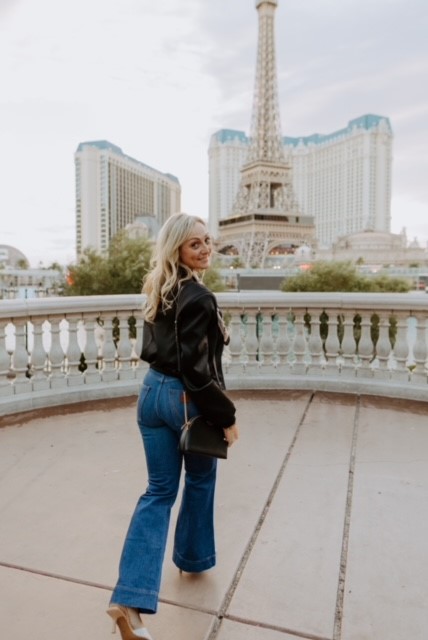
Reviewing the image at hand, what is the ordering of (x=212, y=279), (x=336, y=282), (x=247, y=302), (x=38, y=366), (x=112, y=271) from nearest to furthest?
(x=38, y=366) → (x=247, y=302) → (x=112, y=271) → (x=212, y=279) → (x=336, y=282)

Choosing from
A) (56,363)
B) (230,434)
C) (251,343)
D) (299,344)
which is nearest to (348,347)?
(299,344)

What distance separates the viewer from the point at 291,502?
3.43m

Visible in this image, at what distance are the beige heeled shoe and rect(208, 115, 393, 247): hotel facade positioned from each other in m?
164

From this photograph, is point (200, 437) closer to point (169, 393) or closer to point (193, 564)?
point (169, 393)

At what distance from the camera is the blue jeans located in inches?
83.0

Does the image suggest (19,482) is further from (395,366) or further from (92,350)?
(395,366)

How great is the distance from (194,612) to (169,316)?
4.38 ft

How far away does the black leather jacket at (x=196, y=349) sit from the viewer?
6.93 feet

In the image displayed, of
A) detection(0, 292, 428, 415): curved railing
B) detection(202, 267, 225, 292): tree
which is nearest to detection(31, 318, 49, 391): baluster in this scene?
detection(0, 292, 428, 415): curved railing

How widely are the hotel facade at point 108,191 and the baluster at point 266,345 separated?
14396 centimetres

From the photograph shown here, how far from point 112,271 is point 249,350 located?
56.1 ft

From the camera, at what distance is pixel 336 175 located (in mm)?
174250

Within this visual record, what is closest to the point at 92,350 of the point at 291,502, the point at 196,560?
the point at 291,502

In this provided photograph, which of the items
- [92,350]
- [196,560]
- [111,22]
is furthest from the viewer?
[111,22]
